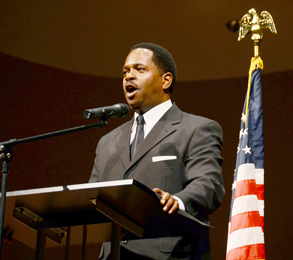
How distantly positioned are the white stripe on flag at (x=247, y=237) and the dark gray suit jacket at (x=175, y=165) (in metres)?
1.15

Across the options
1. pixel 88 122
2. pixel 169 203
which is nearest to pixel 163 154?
pixel 169 203

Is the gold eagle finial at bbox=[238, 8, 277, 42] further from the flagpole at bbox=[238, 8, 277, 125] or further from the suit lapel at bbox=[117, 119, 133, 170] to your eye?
the suit lapel at bbox=[117, 119, 133, 170]

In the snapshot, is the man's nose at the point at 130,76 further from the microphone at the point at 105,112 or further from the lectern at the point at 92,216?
the lectern at the point at 92,216

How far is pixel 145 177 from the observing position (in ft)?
7.21

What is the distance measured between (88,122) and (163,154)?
3834mm

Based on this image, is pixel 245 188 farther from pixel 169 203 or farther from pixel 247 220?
pixel 169 203

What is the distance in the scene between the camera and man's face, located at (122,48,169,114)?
8.38ft

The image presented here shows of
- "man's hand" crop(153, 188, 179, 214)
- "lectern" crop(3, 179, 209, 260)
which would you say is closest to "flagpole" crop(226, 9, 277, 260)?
"lectern" crop(3, 179, 209, 260)

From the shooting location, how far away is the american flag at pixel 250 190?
328 centimetres

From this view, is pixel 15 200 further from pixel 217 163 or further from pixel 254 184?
pixel 254 184

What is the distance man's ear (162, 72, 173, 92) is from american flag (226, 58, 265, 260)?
1.15 m

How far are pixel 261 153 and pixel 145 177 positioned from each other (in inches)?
A: 69.7

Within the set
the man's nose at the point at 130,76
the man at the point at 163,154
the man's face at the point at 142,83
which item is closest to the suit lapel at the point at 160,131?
the man at the point at 163,154

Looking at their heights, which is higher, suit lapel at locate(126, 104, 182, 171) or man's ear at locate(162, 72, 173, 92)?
man's ear at locate(162, 72, 173, 92)
